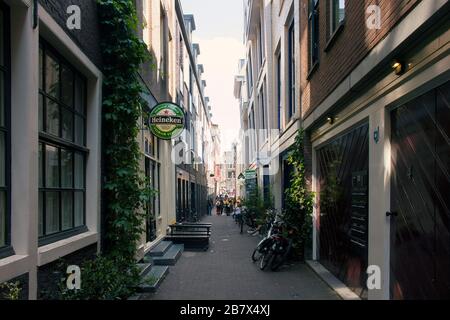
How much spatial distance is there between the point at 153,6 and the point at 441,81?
349 inches

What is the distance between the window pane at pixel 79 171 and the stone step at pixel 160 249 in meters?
4.38

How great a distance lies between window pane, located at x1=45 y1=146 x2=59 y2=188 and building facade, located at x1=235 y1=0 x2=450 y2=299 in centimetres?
390

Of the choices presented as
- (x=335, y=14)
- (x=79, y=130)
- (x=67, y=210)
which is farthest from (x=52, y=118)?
(x=335, y=14)

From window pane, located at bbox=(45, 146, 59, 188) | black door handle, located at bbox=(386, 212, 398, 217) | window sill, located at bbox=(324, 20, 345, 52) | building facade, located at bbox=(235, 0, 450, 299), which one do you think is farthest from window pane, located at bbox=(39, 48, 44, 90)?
window sill, located at bbox=(324, 20, 345, 52)

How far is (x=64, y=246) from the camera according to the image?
191 inches

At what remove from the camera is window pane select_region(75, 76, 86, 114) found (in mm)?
5770

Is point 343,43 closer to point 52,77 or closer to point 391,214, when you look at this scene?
point 391,214

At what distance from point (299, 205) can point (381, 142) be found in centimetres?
478

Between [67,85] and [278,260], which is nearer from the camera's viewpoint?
[67,85]

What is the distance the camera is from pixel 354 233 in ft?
21.8

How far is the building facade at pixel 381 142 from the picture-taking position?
398 centimetres

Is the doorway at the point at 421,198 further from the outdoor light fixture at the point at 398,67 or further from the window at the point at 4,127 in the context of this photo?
the window at the point at 4,127

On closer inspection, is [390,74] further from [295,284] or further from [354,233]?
[295,284]

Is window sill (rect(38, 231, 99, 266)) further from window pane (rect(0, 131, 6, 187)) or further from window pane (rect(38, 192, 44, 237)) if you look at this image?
window pane (rect(0, 131, 6, 187))
